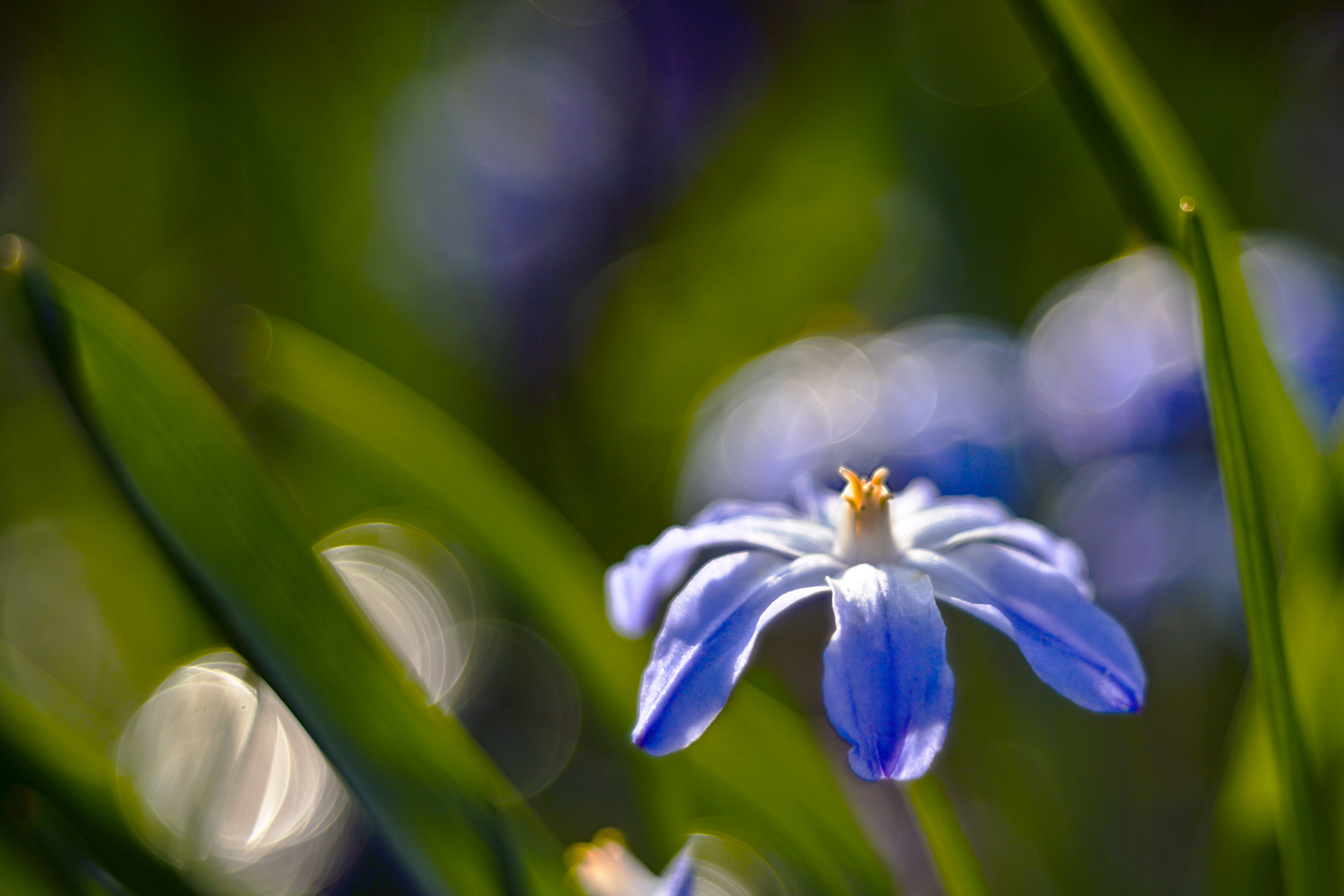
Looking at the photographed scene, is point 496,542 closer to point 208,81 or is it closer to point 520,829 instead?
point 520,829

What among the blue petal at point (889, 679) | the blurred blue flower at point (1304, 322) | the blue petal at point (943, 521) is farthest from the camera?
the blurred blue flower at point (1304, 322)

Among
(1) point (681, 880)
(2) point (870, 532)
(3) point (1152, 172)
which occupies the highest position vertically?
(3) point (1152, 172)

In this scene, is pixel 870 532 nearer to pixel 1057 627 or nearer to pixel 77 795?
pixel 1057 627

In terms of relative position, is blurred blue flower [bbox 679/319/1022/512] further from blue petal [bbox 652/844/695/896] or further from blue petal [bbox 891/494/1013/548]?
blue petal [bbox 652/844/695/896]

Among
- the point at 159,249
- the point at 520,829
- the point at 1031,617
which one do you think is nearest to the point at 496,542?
the point at 520,829

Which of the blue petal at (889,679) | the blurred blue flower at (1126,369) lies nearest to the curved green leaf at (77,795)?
the blue petal at (889,679)

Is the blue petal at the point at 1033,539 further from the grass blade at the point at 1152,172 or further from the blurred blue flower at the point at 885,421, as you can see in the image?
the blurred blue flower at the point at 885,421

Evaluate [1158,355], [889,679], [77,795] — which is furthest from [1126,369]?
[77,795]
